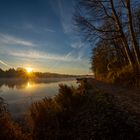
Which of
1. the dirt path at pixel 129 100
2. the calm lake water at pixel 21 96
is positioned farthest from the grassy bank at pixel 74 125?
the calm lake water at pixel 21 96

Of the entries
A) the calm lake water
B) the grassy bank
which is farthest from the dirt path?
the calm lake water

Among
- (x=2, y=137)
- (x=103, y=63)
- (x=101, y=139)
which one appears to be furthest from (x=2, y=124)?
(x=103, y=63)

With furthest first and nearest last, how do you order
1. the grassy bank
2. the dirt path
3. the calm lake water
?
the calm lake water → the dirt path → the grassy bank

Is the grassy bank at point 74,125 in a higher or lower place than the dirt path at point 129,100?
lower

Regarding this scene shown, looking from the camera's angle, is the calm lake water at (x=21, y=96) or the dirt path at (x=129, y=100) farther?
the calm lake water at (x=21, y=96)

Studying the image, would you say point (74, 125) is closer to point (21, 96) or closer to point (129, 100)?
point (129, 100)

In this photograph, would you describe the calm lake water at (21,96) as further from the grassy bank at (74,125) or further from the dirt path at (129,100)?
the dirt path at (129,100)

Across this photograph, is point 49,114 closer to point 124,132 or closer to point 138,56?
point 124,132

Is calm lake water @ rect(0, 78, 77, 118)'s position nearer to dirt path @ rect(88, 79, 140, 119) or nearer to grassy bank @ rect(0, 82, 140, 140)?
grassy bank @ rect(0, 82, 140, 140)

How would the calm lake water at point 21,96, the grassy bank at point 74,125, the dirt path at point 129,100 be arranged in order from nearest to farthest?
the grassy bank at point 74,125, the dirt path at point 129,100, the calm lake water at point 21,96

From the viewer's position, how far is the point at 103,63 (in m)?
32.4

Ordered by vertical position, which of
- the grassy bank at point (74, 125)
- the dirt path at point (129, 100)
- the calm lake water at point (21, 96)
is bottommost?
the calm lake water at point (21, 96)

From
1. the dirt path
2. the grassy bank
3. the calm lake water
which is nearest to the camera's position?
the grassy bank

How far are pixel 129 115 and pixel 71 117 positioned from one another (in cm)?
293
